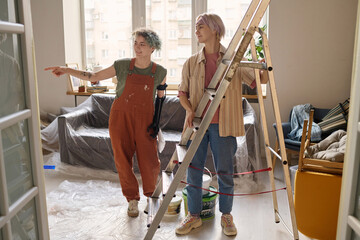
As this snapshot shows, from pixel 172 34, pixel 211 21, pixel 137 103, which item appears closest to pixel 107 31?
pixel 172 34

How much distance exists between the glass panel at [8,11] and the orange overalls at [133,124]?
4.93 feet

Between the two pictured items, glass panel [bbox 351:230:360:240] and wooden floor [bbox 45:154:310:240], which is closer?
glass panel [bbox 351:230:360:240]

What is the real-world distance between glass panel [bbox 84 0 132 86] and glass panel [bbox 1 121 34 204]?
12.7ft

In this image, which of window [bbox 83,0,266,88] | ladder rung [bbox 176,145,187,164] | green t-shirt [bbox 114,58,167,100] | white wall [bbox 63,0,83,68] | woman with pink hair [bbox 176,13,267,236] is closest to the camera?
ladder rung [bbox 176,145,187,164]

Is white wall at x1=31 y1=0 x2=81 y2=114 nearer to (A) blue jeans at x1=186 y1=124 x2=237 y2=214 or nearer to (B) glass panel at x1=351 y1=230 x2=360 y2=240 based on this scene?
(A) blue jeans at x1=186 y1=124 x2=237 y2=214

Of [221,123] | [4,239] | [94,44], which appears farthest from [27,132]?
[94,44]

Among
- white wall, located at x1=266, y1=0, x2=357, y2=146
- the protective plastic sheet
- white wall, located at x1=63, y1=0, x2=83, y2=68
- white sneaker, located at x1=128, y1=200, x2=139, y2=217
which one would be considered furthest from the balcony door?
white wall, located at x1=63, y1=0, x2=83, y2=68

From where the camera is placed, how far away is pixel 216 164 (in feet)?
8.21

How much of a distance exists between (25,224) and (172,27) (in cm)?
392

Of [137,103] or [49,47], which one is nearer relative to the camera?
[137,103]

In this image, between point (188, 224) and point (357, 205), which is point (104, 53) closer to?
point (188, 224)

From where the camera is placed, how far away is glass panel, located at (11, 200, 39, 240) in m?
1.27

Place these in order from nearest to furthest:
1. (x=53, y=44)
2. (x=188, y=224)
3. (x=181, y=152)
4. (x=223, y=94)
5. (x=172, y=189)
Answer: (x=223, y=94), (x=172, y=189), (x=181, y=152), (x=188, y=224), (x=53, y=44)

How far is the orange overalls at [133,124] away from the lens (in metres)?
2.74
